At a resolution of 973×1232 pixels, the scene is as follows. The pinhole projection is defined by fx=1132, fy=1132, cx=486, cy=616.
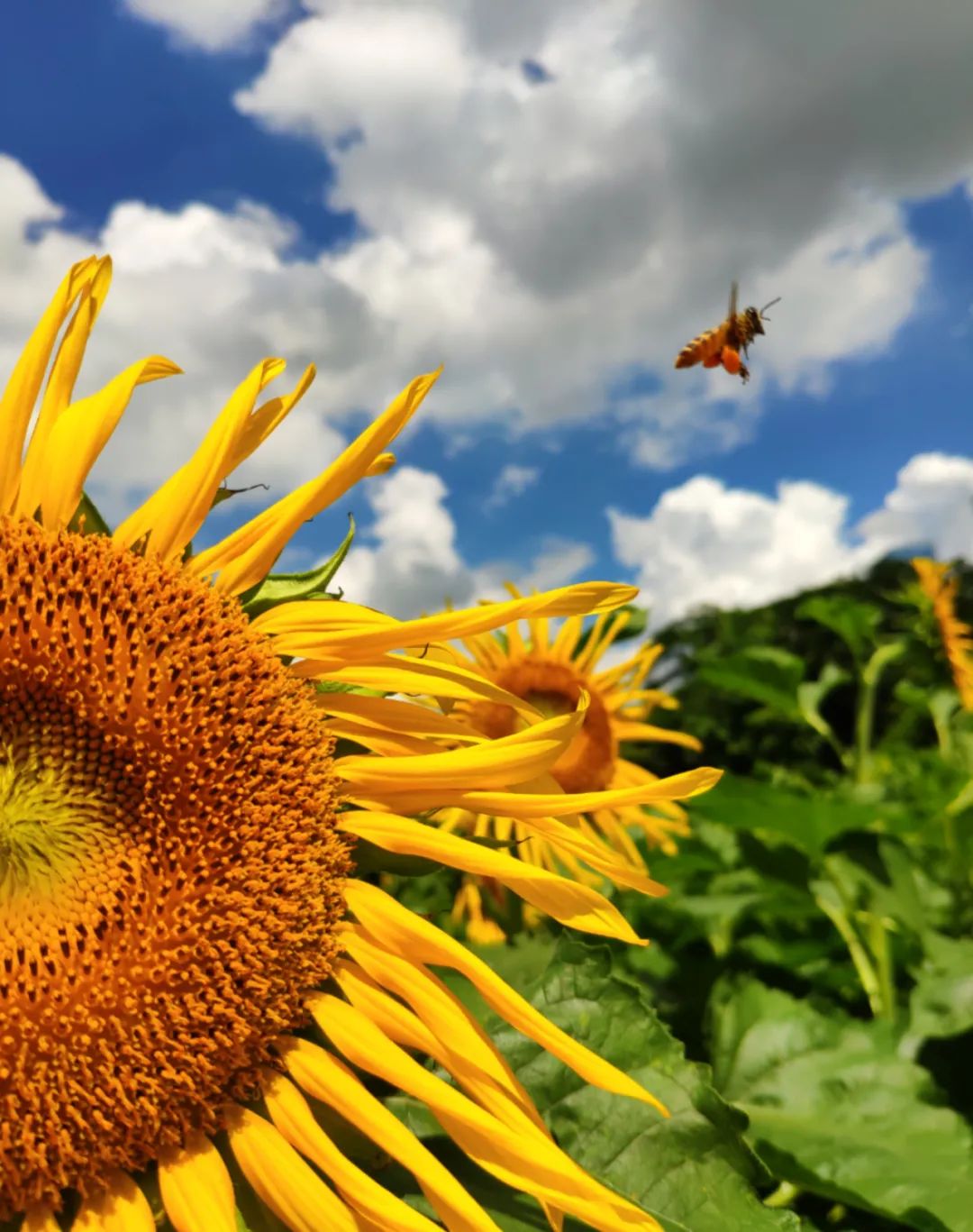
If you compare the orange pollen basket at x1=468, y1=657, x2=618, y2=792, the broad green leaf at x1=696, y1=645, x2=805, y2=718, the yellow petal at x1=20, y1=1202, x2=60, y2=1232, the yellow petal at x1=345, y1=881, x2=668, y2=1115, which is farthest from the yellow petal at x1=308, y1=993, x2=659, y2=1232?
the broad green leaf at x1=696, y1=645, x2=805, y2=718

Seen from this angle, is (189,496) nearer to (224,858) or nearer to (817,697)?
(224,858)

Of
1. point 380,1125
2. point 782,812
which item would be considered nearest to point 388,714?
point 380,1125

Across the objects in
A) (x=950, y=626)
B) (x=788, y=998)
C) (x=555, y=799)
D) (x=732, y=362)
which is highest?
(x=950, y=626)

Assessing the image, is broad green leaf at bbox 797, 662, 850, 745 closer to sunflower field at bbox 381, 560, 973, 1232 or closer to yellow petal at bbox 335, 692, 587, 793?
sunflower field at bbox 381, 560, 973, 1232

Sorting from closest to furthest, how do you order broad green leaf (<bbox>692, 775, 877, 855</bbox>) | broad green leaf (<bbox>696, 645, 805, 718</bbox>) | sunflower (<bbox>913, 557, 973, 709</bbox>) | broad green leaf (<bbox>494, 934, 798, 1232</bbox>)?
1. broad green leaf (<bbox>494, 934, 798, 1232</bbox>)
2. broad green leaf (<bbox>692, 775, 877, 855</bbox>)
3. broad green leaf (<bbox>696, 645, 805, 718</bbox>)
4. sunflower (<bbox>913, 557, 973, 709</bbox>)

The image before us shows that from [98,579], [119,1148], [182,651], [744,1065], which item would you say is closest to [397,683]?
[182,651]

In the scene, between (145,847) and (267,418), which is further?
(267,418)
